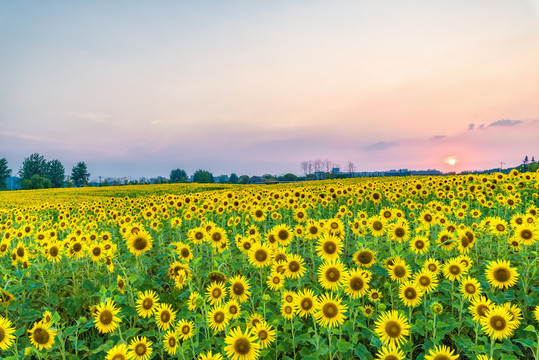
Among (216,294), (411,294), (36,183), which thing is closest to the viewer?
(216,294)

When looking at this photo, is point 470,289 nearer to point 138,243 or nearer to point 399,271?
point 399,271

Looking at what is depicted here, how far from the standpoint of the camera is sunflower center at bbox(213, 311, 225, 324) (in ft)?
10.2

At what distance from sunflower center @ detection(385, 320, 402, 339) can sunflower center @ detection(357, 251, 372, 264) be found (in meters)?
1.15

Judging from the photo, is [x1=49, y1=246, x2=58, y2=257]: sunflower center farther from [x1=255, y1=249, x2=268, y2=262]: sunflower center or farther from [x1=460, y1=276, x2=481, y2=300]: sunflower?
[x1=460, y1=276, x2=481, y2=300]: sunflower

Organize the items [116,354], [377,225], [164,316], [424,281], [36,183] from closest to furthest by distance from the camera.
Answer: [116,354] → [164,316] → [424,281] → [377,225] → [36,183]

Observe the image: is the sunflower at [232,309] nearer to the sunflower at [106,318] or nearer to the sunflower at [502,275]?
the sunflower at [106,318]

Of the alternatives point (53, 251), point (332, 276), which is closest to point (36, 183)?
point (53, 251)

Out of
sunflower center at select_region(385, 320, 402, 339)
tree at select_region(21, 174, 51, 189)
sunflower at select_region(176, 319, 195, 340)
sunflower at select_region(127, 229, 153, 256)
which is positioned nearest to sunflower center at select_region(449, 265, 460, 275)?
sunflower center at select_region(385, 320, 402, 339)

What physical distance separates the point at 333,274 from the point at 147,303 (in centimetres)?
215

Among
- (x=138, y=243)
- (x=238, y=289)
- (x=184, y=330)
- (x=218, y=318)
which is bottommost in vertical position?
(x=184, y=330)

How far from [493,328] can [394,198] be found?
7.38 meters

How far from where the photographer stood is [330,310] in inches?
122

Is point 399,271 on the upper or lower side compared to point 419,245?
lower

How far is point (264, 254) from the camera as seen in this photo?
4.29 meters
